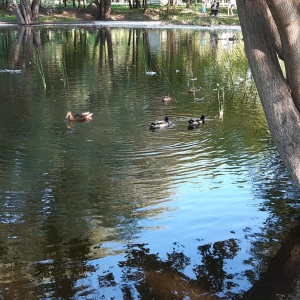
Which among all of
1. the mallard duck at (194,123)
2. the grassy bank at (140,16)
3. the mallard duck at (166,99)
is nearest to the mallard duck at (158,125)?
the mallard duck at (194,123)

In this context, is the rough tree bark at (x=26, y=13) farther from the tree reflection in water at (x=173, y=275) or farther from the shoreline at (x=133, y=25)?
the tree reflection in water at (x=173, y=275)

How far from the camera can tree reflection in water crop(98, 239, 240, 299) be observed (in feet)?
18.2

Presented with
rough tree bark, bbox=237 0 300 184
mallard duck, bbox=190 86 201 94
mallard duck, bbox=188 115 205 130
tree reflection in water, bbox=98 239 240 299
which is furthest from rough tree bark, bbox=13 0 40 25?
rough tree bark, bbox=237 0 300 184

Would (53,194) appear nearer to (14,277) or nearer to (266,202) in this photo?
(14,277)

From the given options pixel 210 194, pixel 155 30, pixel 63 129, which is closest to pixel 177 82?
pixel 63 129

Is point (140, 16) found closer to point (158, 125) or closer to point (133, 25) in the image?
point (133, 25)

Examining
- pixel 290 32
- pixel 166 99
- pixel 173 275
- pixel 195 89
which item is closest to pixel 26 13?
pixel 195 89

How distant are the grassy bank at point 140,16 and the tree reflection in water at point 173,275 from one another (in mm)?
40662

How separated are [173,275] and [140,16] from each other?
47.5 metres

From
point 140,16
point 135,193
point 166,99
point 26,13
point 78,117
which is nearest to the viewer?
point 135,193

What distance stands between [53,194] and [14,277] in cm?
253

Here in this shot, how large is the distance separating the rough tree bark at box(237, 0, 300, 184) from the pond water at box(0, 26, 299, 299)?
1.46m

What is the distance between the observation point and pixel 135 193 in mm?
8273

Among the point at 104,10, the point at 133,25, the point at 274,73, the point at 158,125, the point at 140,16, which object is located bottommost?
the point at 133,25
